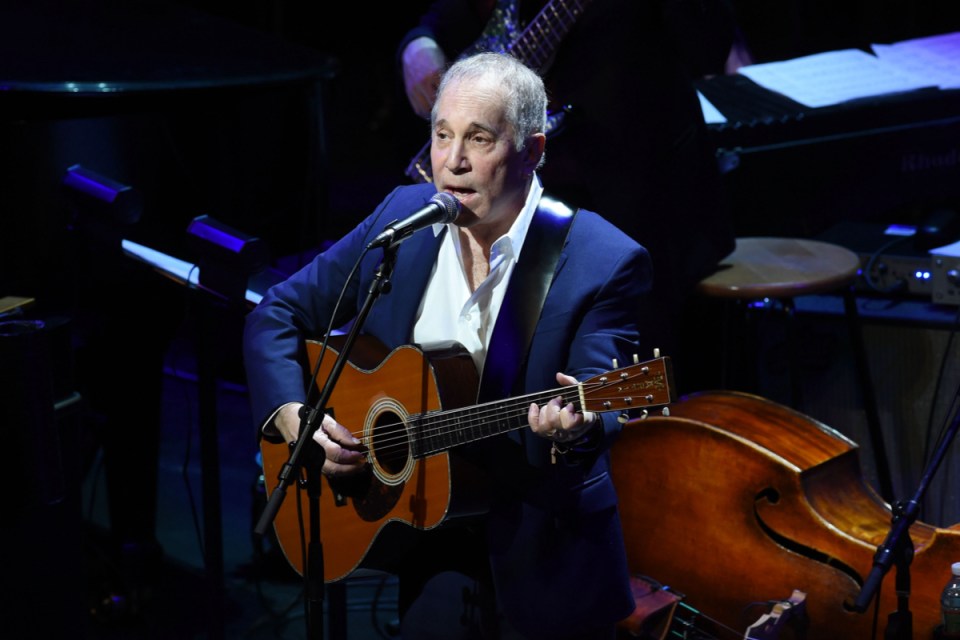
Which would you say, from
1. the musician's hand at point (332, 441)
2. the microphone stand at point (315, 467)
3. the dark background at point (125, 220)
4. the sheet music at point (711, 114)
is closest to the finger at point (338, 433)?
the musician's hand at point (332, 441)

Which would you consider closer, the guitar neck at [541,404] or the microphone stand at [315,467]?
the guitar neck at [541,404]

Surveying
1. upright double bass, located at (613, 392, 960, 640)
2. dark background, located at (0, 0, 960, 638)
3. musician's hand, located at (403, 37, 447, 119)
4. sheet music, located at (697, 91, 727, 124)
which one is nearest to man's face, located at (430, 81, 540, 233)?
dark background, located at (0, 0, 960, 638)

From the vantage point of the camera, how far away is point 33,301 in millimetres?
3479

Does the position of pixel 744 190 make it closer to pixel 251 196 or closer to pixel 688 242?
pixel 688 242

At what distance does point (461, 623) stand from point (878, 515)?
1.15 meters

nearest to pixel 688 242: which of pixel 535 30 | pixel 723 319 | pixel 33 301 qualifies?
pixel 723 319

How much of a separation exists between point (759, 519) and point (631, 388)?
3.54ft

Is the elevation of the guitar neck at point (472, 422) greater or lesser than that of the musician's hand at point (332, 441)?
greater

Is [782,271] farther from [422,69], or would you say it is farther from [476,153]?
[476,153]

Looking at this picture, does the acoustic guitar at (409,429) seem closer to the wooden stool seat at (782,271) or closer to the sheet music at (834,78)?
the wooden stool seat at (782,271)

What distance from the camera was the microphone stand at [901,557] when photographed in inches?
103

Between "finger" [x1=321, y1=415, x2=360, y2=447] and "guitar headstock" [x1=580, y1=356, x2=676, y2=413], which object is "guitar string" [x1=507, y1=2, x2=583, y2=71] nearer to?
"finger" [x1=321, y1=415, x2=360, y2=447]

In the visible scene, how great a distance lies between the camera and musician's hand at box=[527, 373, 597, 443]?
229cm

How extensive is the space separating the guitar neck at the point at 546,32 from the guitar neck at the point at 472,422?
4.45ft
